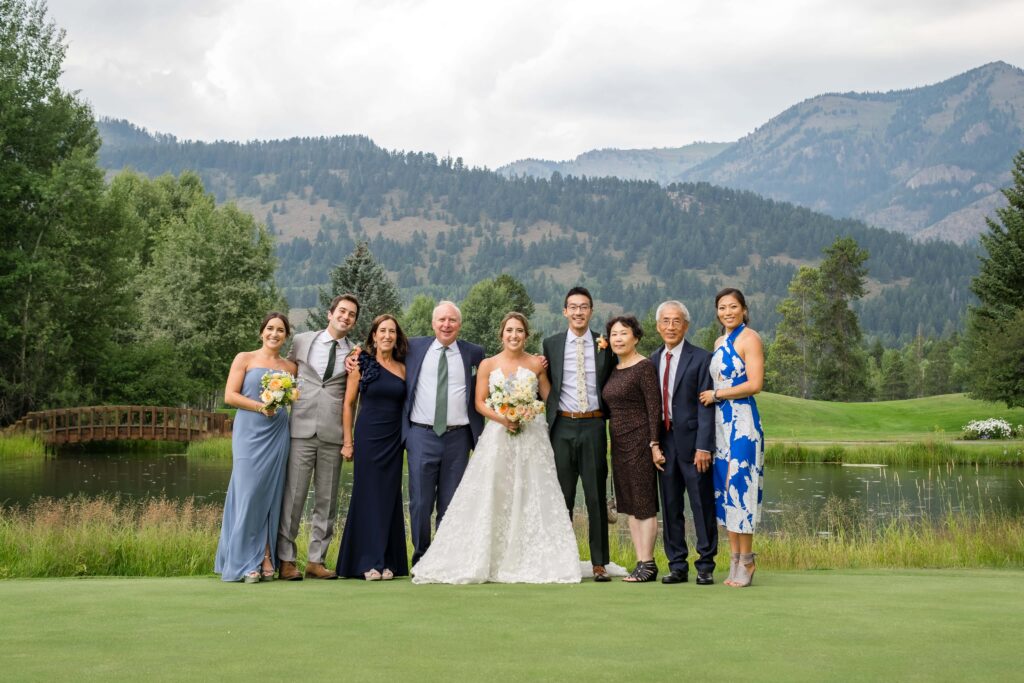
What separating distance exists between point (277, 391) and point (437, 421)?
4.19ft

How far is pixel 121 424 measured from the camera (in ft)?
121

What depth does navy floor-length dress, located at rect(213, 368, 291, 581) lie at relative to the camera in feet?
26.7

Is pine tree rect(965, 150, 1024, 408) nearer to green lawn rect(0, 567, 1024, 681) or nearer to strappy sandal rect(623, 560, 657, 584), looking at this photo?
green lawn rect(0, 567, 1024, 681)

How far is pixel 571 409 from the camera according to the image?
827cm

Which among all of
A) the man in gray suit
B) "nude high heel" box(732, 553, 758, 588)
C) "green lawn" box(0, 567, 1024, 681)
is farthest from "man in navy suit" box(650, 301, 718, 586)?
the man in gray suit

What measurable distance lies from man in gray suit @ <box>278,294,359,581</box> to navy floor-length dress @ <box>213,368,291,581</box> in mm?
96

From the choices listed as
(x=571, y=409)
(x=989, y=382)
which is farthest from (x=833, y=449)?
(x=571, y=409)

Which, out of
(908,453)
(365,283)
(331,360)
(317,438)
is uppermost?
(365,283)

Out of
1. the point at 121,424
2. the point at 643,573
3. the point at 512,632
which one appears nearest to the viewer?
the point at 512,632

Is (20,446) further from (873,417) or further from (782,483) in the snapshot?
(873,417)

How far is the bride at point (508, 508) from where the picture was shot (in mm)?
7957

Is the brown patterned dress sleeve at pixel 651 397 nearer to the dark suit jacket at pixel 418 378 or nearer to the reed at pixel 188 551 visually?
the dark suit jacket at pixel 418 378

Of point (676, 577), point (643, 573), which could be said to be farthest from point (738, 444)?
point (643, 573)

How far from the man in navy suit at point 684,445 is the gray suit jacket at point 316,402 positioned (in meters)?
2.58
